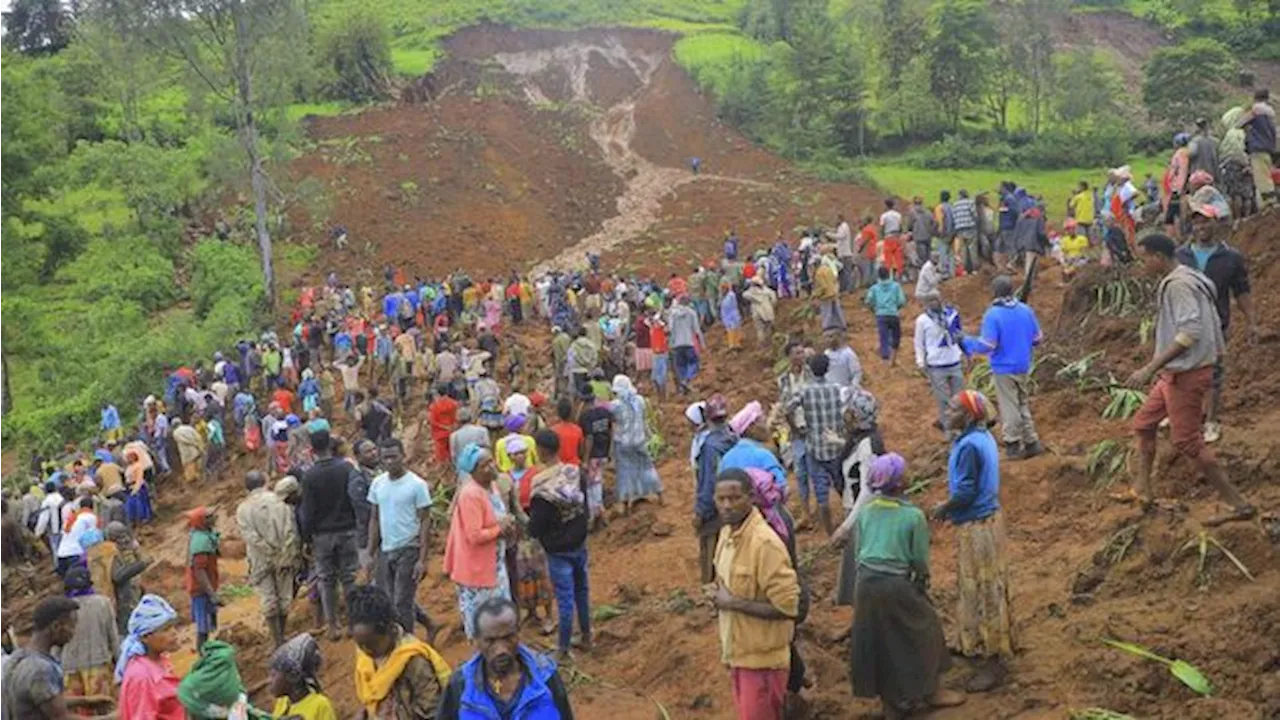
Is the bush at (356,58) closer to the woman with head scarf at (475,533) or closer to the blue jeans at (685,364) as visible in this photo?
the blue jeans at (685,364)

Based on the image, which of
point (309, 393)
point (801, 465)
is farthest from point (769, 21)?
point (801, 465)

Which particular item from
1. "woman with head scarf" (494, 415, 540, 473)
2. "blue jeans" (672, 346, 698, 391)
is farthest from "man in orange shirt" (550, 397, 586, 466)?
"blue jeans" (672, 346, 698, 391)

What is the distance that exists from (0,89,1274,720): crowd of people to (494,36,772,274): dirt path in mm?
16096

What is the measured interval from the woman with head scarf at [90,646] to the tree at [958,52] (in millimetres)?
46391

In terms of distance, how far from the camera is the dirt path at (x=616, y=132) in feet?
119

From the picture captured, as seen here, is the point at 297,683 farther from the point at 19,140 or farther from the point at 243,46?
the point at 19,140

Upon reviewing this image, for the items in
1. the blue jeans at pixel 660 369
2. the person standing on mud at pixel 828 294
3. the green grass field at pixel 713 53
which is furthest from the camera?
the green grass field at pixel 713 53

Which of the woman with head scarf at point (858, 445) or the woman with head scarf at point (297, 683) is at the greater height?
the woman with head scarf at point (297, 683)

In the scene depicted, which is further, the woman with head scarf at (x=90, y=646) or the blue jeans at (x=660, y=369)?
the blue jeans at (x=660, y=369)

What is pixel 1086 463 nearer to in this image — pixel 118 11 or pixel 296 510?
pixel 296 510

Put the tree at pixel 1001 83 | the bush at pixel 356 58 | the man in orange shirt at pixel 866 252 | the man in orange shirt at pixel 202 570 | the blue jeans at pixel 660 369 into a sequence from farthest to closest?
the tree at pixel 1001 83, the bush at pixel 356 58, the man in orange shirt at pixel 866 252, the blue jeans at pixel 660 369, the man in orange shirt at pixel 202 570

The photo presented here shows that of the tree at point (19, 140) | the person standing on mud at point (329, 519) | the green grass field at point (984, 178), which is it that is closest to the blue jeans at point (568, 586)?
the person standing on mud at point (329, 519)

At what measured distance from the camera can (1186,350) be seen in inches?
238

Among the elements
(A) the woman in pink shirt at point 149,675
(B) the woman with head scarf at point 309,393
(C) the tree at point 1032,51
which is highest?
(C) the tree at point 1032,51
